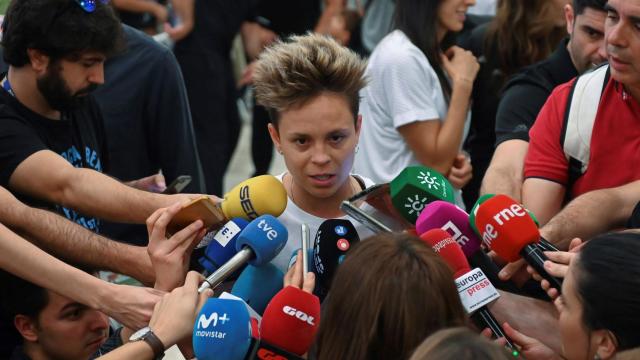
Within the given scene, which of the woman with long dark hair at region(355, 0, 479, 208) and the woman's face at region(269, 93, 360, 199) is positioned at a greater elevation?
the woman's face at region(269, 93, 360, 199)

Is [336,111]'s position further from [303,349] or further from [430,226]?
[303,349]

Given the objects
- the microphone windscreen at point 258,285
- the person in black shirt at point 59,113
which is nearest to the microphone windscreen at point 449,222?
the microphone windscreen at point 258,285

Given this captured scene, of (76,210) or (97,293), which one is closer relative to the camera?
(97,293)

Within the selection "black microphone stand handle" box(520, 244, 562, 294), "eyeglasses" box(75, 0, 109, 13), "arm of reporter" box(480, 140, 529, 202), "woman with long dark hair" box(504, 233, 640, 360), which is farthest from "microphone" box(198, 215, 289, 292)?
"eyeglasses" box(75, 0, 109, 13)

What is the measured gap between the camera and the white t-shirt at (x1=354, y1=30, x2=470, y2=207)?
4.59 m

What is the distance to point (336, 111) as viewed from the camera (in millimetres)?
3355

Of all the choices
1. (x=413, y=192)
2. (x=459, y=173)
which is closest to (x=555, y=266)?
(x=413, y=192)

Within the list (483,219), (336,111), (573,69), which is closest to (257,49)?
(573,69)

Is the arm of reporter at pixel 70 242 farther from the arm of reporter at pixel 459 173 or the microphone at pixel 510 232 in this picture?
the arm of reporter at pixel 459 173

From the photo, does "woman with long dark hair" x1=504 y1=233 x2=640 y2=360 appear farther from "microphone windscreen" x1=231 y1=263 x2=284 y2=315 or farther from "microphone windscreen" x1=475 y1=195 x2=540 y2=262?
"microphone windscreen" x1=231 y1=263 x2=284 y2=315

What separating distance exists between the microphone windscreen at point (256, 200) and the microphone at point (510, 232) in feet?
2.10

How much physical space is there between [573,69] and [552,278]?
1.73m

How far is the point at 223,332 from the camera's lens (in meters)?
2.65

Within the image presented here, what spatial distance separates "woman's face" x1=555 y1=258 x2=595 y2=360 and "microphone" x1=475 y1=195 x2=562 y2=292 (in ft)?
0.71
